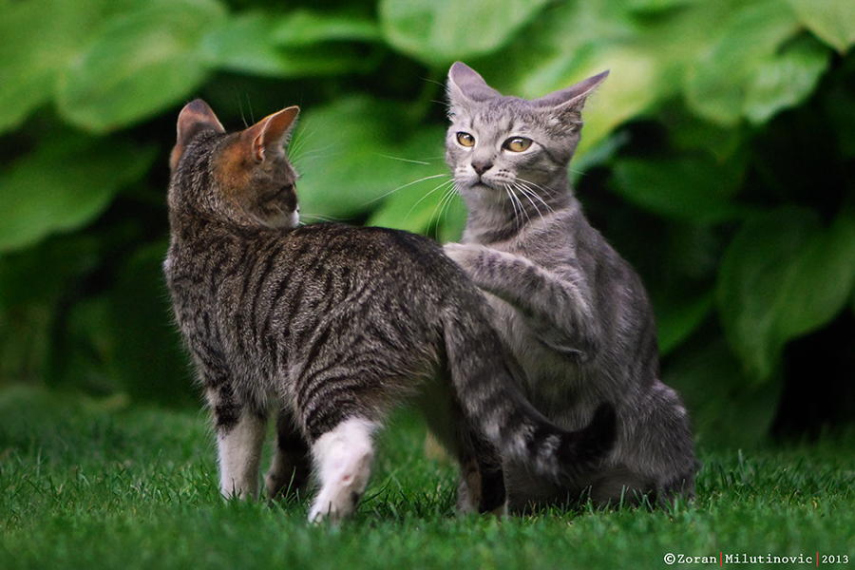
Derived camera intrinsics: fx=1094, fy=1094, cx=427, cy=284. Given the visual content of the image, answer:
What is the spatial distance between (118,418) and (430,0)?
2.75 metres

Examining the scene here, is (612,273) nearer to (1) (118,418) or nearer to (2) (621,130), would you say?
(2) (621,130)

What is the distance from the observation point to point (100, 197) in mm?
6410

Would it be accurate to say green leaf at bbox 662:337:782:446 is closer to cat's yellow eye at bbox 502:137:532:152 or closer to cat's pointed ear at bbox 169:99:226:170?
cat's yellow eye at bbox 502:137:532:152

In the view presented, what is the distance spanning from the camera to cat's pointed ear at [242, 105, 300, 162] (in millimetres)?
3619

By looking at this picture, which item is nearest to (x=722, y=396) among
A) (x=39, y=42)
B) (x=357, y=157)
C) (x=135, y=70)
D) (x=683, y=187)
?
(x=683, y=187)

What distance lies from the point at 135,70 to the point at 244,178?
2.73 m

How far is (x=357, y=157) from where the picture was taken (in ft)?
18.8

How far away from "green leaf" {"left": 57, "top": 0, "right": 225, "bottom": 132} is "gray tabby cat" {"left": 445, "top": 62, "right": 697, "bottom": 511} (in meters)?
2.64

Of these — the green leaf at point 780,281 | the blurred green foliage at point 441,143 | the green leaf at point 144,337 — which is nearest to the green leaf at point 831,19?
the blurred green foliage at point 441,143

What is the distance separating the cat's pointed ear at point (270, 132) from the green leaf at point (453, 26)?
5.78ft

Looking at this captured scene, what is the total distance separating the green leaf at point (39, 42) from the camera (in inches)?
249

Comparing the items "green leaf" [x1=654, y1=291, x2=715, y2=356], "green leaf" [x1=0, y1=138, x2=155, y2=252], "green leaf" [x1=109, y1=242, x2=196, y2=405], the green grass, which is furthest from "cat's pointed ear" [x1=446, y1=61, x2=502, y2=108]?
"green leaf" [x1=109, y1=242, x2=196, y2=405]

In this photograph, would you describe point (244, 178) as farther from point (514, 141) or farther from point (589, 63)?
point (589, 63)

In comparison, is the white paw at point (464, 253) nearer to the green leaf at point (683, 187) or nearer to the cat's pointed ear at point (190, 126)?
the cat's pointed ear at point (190, 126)
